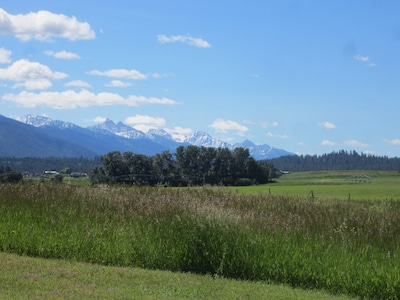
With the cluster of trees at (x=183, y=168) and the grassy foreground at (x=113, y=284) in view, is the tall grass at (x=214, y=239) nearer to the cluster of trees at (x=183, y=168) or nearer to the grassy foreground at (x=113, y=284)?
the grassy foreground at (x=113, y=284)

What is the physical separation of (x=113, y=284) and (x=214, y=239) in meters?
2.61

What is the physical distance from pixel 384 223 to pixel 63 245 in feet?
24.7

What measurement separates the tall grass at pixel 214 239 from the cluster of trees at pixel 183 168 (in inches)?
234

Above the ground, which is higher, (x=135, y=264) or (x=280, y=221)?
(x=280, y=221)

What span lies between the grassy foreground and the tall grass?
1.85 ft

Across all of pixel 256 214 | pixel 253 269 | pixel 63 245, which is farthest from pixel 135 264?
pixel 256 214

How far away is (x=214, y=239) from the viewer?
35.3 ft

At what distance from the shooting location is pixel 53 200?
1360 cm

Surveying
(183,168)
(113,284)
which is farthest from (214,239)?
(183,168)

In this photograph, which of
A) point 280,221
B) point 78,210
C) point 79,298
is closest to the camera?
point 79,298

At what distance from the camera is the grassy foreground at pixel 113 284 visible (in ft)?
27.1

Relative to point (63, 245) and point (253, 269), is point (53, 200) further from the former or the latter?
point (253, 269)

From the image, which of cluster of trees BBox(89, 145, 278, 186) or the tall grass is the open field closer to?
cluster of trees BBox(89, 145, 278, 186)

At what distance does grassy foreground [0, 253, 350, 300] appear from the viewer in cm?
827
